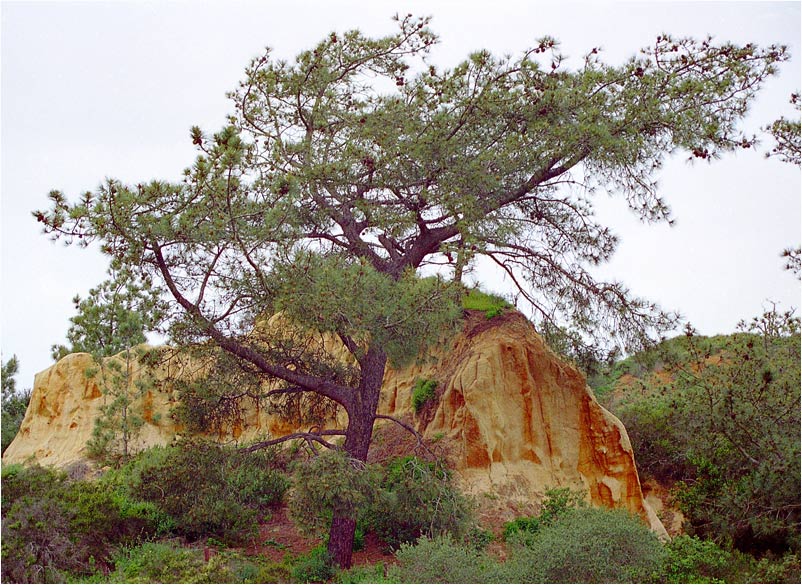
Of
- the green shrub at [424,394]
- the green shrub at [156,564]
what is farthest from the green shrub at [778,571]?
the green shrub at [156,564]

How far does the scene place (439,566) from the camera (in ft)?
37.5

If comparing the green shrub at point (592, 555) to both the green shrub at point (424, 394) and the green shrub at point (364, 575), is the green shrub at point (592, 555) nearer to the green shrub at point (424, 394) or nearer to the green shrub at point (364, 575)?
the green shrub at point (364, 575)

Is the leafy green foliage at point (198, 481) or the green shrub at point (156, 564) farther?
the leafy green foliage at point (198, 481)

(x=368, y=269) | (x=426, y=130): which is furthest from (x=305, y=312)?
(x=426, y=130)

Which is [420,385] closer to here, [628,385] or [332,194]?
[332,194]

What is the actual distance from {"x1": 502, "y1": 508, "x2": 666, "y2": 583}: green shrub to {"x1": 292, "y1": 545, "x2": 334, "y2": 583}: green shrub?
3.03 m

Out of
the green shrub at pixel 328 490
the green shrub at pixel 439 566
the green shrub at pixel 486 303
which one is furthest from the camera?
the green shrub at pixel 486 303

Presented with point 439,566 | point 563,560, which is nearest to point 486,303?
point 563,560

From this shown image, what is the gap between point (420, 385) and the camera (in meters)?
18.3

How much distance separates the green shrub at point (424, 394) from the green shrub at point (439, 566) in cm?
600

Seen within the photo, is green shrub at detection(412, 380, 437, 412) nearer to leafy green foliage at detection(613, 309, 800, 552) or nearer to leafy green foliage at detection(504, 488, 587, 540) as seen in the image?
leafy green foliage at detection(504, 488, 587, 540)

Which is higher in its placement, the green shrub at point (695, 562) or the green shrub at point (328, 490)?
the green shrub at point (328, 490)

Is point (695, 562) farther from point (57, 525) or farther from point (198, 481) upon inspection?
point (57, 525)

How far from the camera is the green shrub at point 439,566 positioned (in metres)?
11.4
